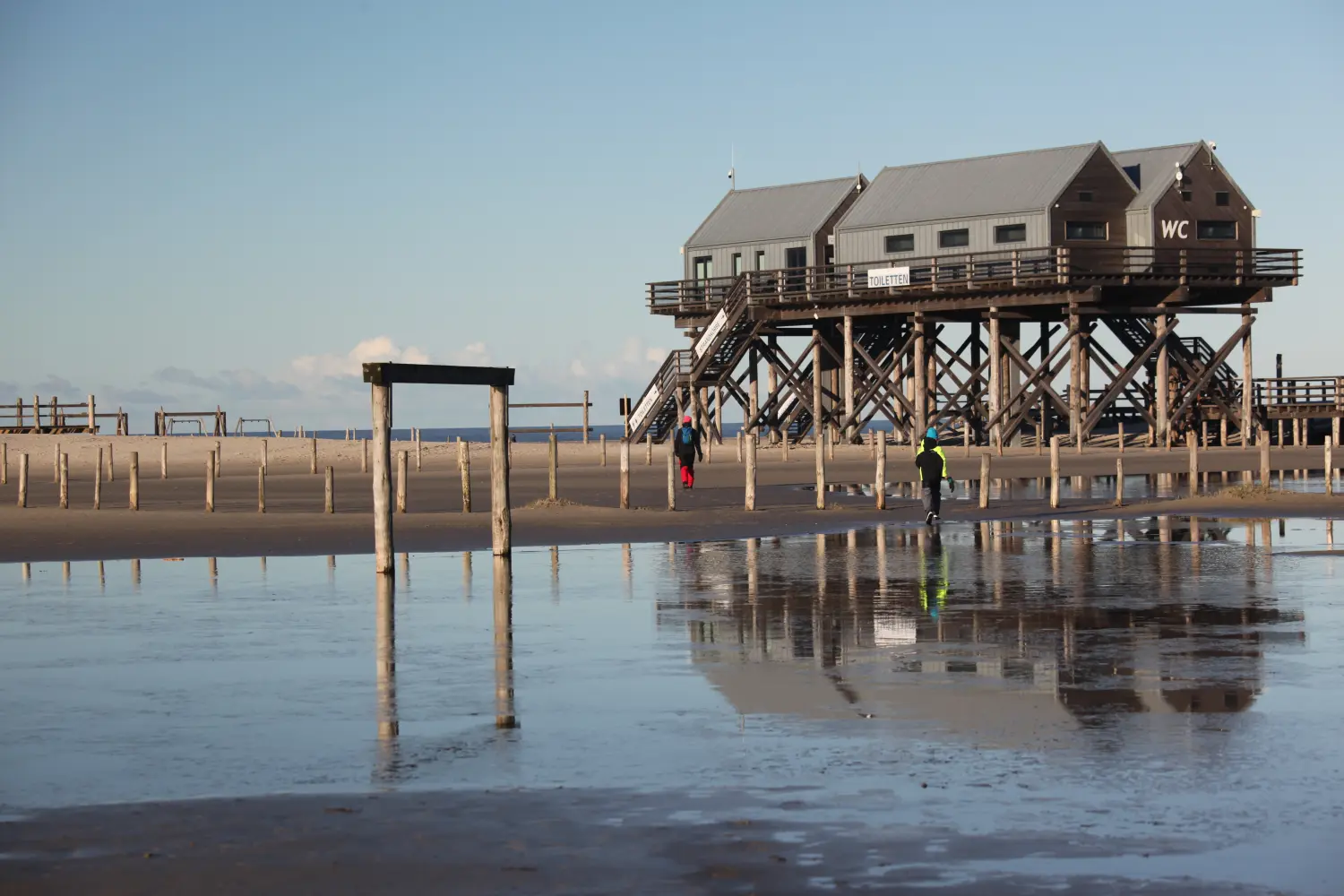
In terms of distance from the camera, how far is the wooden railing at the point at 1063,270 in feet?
191

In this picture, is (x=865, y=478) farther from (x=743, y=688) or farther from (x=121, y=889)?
(x=121, y=889)

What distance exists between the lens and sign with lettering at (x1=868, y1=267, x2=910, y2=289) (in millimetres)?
61312

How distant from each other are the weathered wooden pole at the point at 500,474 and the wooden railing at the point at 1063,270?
36.9 meters

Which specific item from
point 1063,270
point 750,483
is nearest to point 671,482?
point 750,483

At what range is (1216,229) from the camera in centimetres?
6191

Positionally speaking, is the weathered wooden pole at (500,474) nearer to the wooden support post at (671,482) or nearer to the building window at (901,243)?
the wooden support post at (671,482)

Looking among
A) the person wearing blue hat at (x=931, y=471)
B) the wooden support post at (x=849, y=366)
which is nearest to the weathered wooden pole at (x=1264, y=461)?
the person wearing blue hat at (x=931, y=471)

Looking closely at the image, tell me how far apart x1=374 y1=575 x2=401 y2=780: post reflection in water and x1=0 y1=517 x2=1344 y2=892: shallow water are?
4 centimetres

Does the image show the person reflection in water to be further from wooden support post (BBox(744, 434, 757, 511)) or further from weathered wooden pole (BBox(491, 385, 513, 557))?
wooden support post (BBox(744, 434, 757, 511))

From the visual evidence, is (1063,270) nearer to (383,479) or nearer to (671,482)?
(671,482)

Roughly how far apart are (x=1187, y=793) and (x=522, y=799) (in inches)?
130

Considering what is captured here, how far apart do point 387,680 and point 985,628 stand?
554cm

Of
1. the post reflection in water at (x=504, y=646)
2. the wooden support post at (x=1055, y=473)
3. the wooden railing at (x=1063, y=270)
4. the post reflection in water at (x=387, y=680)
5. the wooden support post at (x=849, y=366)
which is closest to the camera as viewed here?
the post reflection in water at (x=387, y=680)

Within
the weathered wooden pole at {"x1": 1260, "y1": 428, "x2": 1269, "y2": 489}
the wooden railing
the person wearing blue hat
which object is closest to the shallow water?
the person wearing blue hat
